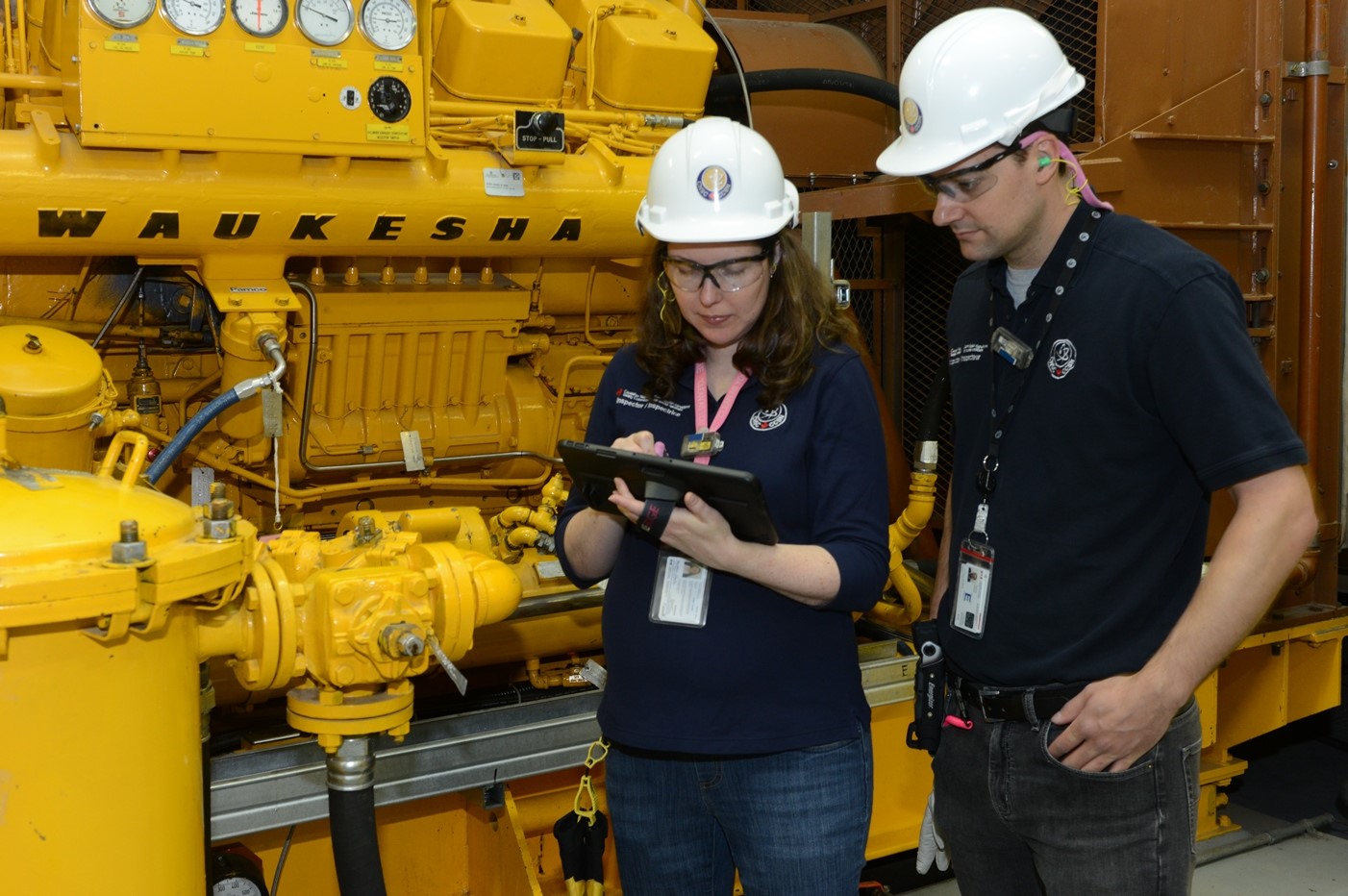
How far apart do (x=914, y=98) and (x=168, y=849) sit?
5.20ft

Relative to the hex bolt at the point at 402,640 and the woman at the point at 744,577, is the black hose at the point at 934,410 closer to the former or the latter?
the woman at the point at 744,577

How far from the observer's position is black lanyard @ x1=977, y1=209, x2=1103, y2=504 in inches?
76.9

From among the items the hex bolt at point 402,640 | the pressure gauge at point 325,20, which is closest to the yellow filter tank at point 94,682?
the hex bolt at point 402,640

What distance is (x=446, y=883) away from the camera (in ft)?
11.2

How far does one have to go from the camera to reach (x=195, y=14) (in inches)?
115

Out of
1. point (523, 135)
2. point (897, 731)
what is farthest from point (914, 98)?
point (897, 731)

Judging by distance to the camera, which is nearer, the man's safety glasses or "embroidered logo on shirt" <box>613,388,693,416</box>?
the man's safety glasses

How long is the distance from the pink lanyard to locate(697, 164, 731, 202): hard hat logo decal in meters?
0.28

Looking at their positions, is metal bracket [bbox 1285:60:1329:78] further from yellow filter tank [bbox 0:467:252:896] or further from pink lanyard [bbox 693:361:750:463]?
yellow filter tank [bbox 0:467:252:896]

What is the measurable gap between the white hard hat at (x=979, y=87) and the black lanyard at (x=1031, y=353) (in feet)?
0.60

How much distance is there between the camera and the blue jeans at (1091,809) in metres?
1.94

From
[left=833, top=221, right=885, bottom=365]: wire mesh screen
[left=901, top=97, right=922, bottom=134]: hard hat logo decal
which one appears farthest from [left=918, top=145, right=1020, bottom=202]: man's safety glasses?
[left=833, top=221, right=885, bottom=365]: wire mesh screen

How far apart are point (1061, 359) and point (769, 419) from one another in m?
0.45

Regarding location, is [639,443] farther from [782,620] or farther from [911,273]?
[911,273]
